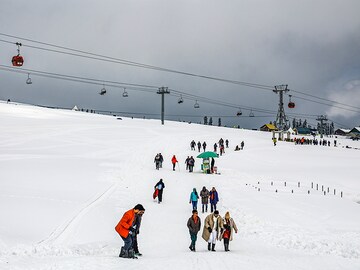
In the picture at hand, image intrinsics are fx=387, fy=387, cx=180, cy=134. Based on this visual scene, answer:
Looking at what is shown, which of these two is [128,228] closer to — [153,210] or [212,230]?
[212,230]

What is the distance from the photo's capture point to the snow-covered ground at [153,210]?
34.9ft

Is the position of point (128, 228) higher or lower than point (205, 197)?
higher

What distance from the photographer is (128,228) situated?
32.8 ft

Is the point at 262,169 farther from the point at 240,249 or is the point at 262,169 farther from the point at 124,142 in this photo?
the point at 240,249

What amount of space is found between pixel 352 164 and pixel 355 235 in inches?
1326

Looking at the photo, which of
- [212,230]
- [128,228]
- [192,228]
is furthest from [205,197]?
[128,228]

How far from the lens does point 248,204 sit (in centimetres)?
2133

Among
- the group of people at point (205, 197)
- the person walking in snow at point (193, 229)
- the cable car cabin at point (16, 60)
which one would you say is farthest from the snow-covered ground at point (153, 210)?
the cable car cabin at point (16, 60)

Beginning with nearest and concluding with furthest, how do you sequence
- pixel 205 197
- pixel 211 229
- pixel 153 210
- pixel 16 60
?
pixel 211 229, pixel 153 210, pixel 205 197, pixel 16 60

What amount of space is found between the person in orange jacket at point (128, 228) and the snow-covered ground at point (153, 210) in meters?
0.39

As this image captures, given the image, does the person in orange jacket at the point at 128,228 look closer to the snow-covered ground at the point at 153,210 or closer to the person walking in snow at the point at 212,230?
the snow-covered ground at the point at 153,210

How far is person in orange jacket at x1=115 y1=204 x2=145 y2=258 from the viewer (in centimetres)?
997

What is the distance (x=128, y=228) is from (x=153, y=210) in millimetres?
8282

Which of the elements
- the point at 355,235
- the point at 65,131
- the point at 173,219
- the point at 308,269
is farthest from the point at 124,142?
the point at 308,269
